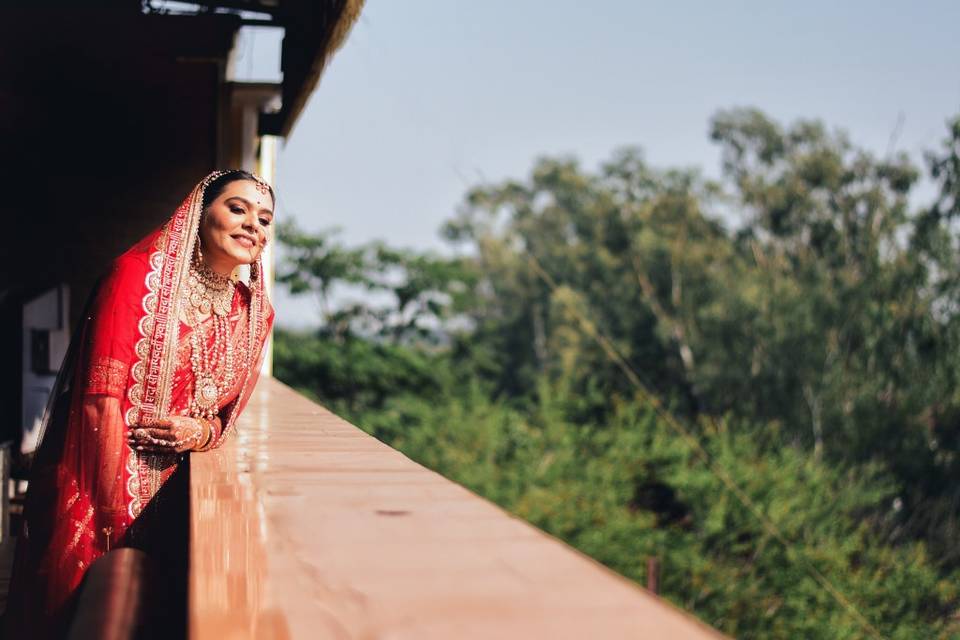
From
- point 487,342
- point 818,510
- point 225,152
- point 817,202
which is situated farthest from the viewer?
point 487,342

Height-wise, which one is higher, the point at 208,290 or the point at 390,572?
the point at 208,290

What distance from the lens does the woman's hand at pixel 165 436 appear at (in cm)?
187

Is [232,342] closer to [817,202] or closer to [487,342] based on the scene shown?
[817,202]

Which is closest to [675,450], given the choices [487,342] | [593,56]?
[487,342]

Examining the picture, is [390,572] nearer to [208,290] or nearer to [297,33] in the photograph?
[208,290]

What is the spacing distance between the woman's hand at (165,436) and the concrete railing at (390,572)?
0.48 metres

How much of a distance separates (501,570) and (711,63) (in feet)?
124

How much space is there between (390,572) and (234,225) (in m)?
1.26

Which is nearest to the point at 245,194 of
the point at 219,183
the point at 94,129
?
the point at 219,183

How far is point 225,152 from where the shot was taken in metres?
5.00

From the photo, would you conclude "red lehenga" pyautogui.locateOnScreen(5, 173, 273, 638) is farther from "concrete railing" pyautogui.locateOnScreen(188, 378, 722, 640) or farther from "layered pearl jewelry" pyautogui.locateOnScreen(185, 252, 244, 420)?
"concrete railing" pyautogui.locateOnScreen(188, 378, 722, 640)

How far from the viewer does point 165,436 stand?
1.87 meters

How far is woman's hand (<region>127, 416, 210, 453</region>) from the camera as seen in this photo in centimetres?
187

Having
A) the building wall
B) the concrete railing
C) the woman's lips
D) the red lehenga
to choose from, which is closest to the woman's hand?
the red lehenga
